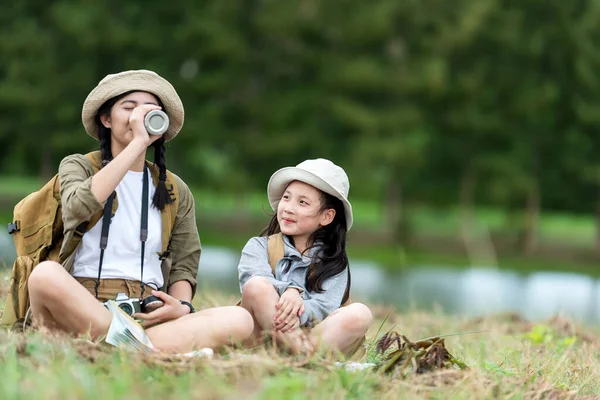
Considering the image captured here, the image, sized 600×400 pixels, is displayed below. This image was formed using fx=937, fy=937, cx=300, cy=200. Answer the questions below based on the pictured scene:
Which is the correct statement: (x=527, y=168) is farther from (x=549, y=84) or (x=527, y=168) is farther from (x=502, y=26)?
(x=502, y=26)

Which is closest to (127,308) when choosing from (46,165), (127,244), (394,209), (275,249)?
(127,244)

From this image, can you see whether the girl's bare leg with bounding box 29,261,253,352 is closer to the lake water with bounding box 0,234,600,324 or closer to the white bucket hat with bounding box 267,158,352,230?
the white bucket hat with bounding box 267,158,352,230

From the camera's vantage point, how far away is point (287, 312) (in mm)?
3463

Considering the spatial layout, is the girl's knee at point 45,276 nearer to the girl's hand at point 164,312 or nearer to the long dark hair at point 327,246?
the girl's hand at point 164,312

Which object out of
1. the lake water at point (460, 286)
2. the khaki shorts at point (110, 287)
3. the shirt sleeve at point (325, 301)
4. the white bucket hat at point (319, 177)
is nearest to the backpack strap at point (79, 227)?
the khaki shorts at point (110, 287)

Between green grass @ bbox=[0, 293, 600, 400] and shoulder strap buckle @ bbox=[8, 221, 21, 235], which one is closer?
green grass @ bbox=[0, 293, 600, 400]

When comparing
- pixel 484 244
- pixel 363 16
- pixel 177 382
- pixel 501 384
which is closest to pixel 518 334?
pixel 501 384

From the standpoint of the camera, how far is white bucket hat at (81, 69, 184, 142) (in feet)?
11.9

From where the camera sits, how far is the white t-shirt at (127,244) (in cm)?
359

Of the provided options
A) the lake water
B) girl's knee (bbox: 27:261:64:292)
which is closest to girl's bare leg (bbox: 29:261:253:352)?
girl's knee (bbox: 27:261:64:292)

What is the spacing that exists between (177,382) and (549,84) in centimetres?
1834

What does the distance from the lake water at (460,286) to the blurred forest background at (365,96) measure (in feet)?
6.46

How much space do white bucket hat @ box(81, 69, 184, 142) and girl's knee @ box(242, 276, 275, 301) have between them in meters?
0.78

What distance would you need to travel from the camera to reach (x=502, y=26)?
64.7ft
